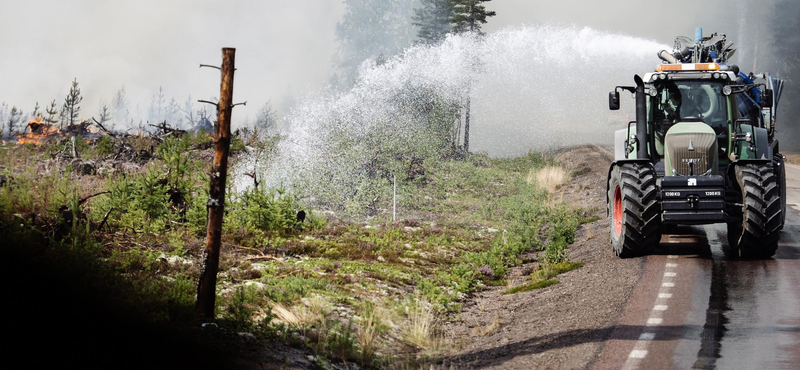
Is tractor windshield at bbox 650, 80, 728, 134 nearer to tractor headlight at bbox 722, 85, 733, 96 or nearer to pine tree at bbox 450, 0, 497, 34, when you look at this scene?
tractor headlight at bbox 722, 85, 733, 96

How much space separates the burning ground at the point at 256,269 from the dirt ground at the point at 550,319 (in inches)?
10.3

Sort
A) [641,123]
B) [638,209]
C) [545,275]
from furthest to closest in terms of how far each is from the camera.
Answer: [545,275] → [641,123] → [638,209]

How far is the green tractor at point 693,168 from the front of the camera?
554 inches

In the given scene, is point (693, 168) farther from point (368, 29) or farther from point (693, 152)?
point (368, 29)

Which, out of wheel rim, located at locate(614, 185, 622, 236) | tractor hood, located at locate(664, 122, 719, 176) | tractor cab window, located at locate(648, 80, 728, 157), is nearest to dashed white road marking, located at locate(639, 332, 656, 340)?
tractor hood, located at locate(664, 122, 719, 176)

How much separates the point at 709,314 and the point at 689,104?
231 inches

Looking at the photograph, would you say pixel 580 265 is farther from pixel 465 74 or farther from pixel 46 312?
pixel 465 74

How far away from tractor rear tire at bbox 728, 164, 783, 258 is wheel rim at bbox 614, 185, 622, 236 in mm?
2334

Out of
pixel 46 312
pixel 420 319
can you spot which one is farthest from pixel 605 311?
pixel 46 312

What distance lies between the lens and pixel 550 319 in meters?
12.3

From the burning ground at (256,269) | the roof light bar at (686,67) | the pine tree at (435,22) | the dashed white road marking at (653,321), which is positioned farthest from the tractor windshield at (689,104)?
the pine tree at (435,22)

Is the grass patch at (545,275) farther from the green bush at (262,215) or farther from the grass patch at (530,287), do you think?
the green bush at (262,215)

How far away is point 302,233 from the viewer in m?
18.2

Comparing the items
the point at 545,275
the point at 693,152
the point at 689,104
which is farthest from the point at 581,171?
the point at 693,152
